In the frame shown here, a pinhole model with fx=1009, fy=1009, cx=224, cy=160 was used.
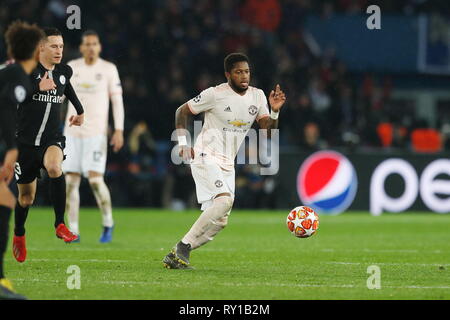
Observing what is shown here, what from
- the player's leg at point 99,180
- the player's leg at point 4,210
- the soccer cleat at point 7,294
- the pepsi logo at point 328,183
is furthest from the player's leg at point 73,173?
the pepsi logo at point 328,183

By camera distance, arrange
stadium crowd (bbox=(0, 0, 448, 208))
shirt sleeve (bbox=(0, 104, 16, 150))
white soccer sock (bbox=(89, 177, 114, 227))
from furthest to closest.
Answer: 1. stadium crowd (bbox=(0, 0, 448, 208))
2. white soccer sock (bbox=(89, 177, 114, 227))
3. shirt sleeve (bbox=(0, 104, 16, 150))

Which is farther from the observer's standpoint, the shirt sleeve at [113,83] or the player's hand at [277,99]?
the shirt sleeve at [113,83]

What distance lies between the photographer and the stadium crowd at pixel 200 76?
21.8 metres

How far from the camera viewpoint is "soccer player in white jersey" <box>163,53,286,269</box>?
975 centimetres

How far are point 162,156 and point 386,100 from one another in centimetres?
654

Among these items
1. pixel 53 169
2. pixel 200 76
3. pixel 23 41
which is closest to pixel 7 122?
pixel 23 41

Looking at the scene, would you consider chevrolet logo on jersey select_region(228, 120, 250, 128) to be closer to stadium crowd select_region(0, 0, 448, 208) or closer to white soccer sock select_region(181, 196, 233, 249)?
white soccer sock select_region(181, 196, 233, 249)

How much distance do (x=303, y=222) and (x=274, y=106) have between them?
153cm

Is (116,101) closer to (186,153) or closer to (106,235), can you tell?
(106,235)

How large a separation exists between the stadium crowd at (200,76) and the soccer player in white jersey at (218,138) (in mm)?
10891

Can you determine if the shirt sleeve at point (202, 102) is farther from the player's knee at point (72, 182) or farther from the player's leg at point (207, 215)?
the player's knee at point (72, 182)

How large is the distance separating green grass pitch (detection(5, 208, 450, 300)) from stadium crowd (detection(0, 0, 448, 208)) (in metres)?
3.72

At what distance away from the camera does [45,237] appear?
14219 millimetres

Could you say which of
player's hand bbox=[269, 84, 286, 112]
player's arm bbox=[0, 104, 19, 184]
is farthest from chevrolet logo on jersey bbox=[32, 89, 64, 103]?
player's arm bbox=[0, 104, 19, 184]
